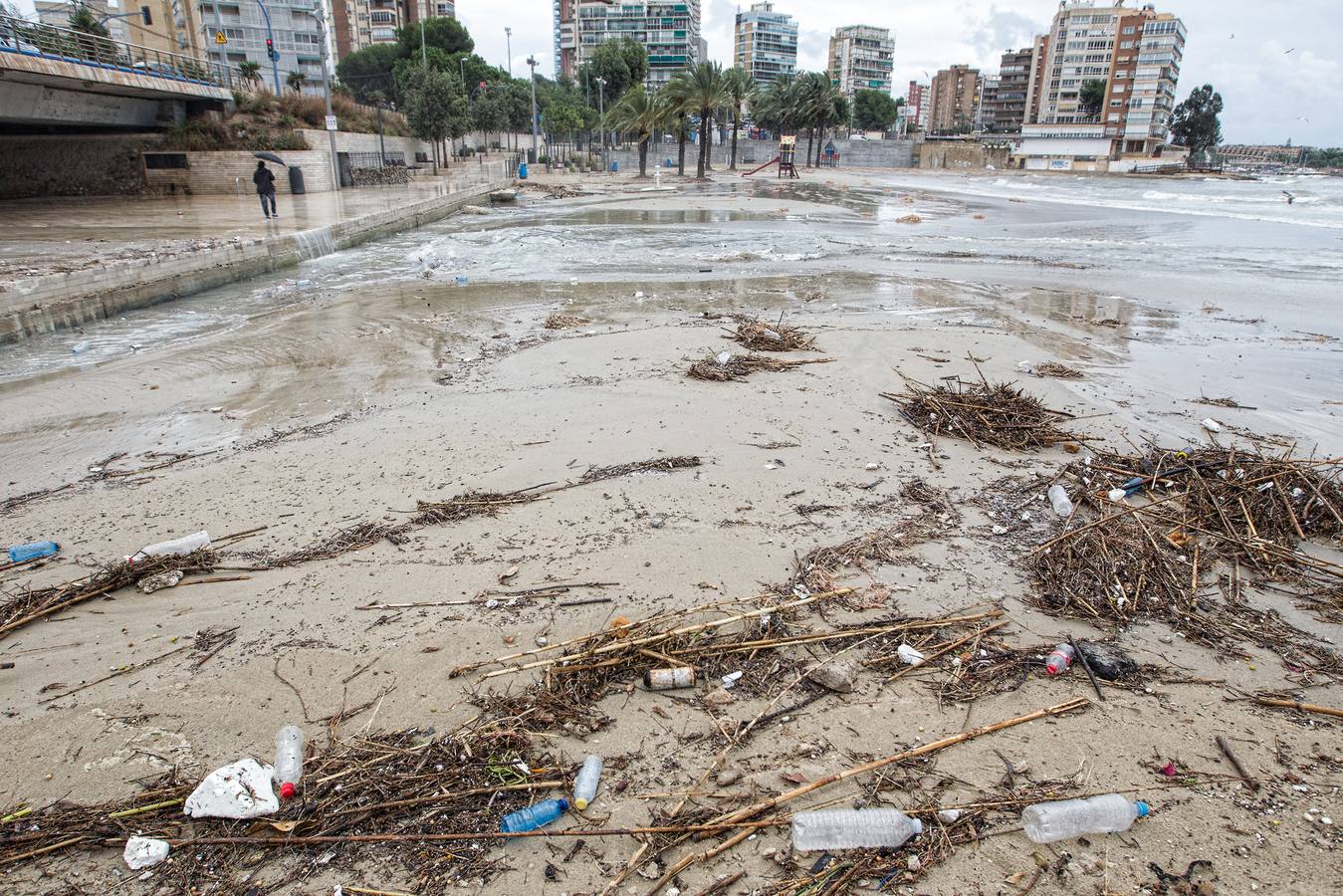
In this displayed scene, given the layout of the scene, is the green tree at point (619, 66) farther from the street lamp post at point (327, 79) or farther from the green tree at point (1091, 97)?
the green tree at point (1091, 97)

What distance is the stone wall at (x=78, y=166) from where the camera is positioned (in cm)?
2848

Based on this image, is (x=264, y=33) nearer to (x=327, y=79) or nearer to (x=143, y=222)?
(x=327, y=79)

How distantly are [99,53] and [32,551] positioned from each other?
30.9 m

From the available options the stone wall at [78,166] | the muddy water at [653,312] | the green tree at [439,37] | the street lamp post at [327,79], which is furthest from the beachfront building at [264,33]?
the muddy water at [653,312]

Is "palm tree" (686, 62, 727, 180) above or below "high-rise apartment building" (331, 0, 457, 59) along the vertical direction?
below

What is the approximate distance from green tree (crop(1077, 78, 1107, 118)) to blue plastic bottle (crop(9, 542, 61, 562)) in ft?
534

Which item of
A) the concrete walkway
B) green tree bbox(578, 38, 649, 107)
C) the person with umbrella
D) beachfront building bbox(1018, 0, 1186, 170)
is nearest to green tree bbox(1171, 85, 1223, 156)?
beachfront building bbox(1018, 0, 1186, 170)

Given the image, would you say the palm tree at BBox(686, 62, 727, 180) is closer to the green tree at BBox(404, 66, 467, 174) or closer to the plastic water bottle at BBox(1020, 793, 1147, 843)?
the green tree at BBox(404, 66, 467, 174)

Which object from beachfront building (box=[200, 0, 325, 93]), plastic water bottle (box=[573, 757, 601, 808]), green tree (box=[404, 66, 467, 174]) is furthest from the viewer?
Result: beachfront building (box=[200, 0, 325, 93])

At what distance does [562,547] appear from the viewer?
171 inches

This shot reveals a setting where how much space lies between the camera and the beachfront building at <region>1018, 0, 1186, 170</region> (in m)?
120

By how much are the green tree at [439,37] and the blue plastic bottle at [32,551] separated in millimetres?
87594

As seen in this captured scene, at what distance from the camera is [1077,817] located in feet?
A: 8.29

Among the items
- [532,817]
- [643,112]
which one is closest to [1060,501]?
[532,817]
